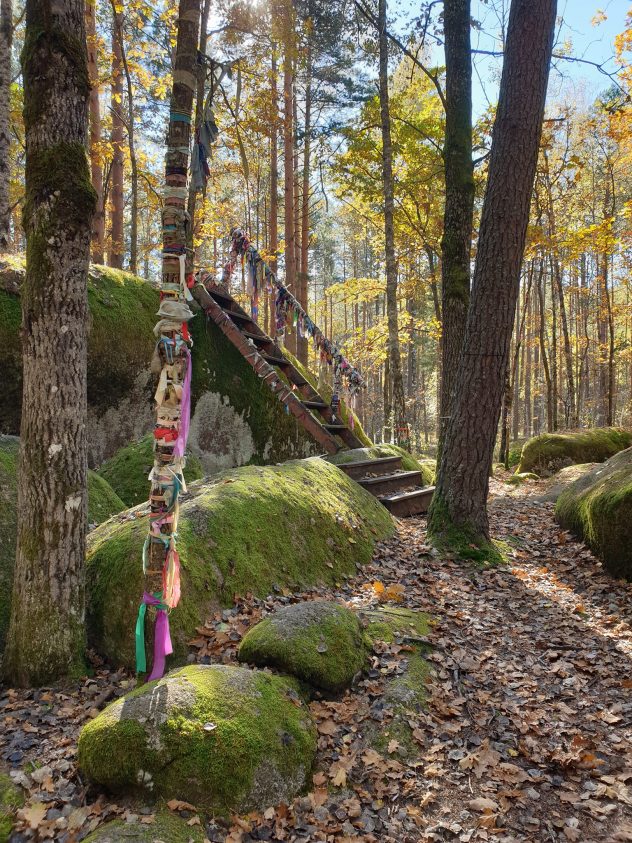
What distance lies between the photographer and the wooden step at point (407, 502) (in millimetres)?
8250

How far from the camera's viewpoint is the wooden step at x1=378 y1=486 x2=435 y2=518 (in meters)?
8.25

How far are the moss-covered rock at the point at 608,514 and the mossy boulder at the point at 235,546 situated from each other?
251 centimetres

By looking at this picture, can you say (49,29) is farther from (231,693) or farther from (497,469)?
(497,469)

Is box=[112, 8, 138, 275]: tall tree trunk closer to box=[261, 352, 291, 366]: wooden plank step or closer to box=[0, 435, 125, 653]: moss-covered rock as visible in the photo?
box=[261, 352, 291, 366]: wooden plank step

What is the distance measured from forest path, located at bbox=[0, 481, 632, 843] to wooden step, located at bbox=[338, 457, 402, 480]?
313cm

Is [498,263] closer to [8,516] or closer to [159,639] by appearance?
[159,639]

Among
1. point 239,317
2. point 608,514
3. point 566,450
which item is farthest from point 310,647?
point 566,450

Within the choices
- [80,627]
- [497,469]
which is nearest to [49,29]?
[80,627]

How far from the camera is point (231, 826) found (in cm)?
246

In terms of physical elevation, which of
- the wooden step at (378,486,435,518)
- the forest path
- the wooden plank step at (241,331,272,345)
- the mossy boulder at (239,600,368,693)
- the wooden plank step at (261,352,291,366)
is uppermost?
the wooden plank step at (241,331,272,345)

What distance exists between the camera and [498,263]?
6.12m

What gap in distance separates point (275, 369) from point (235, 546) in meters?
4.96

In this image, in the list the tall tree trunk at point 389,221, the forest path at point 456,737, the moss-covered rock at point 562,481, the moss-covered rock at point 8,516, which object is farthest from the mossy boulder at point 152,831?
the tall tree trunk at point 389,221

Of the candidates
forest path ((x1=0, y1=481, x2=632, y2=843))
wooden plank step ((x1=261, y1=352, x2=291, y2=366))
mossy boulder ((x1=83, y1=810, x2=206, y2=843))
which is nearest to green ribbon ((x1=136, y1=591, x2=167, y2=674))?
forest path ((x1=0, y1=481, x2=632, y2=843))
